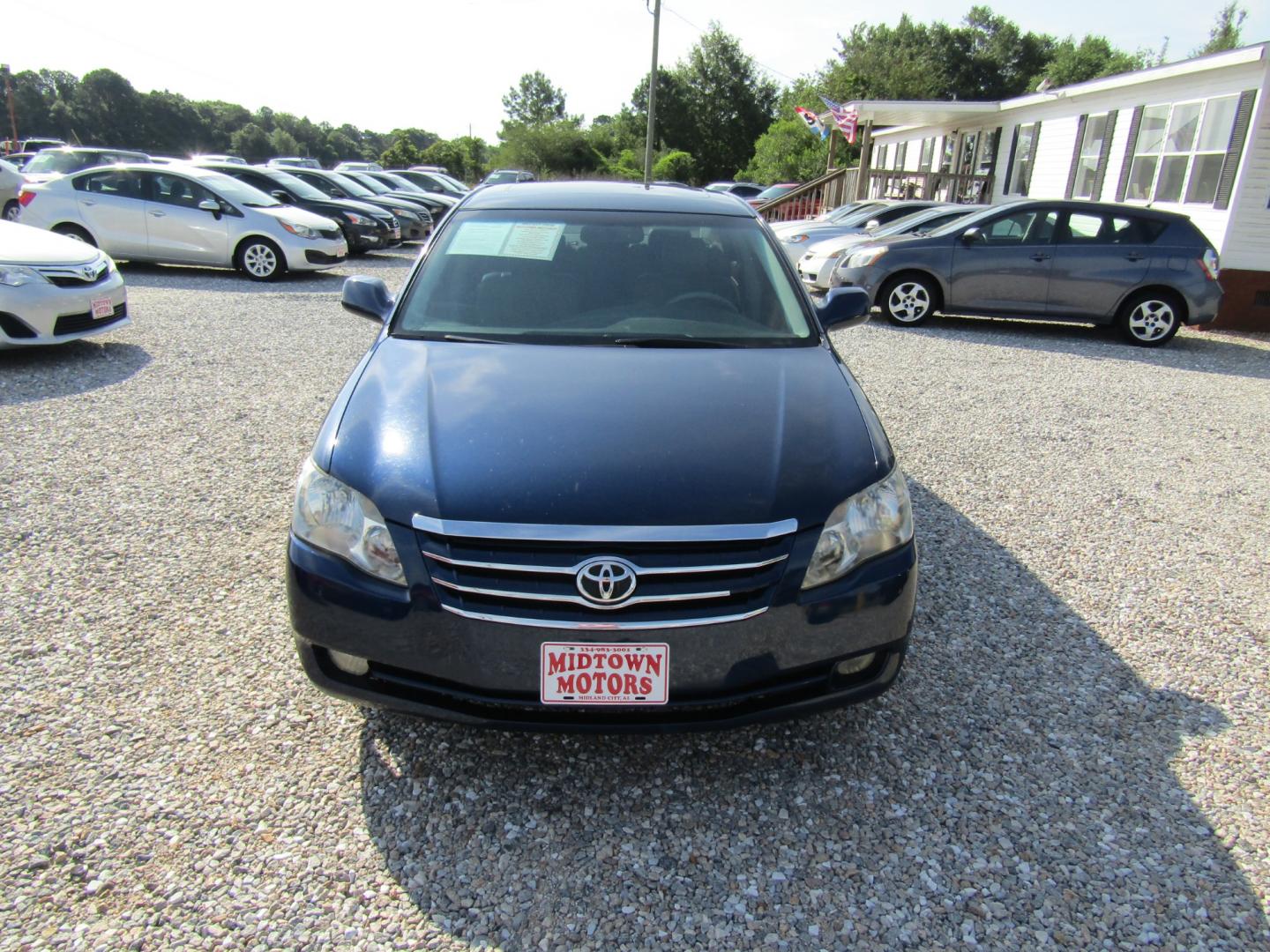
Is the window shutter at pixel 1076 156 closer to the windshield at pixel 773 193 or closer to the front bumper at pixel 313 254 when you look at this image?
the windshield at pixel 773 193

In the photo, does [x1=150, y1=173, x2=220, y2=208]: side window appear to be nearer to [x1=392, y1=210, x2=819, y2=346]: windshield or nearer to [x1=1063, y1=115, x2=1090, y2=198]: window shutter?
[x1=392, y1=210, x2=819, y2=346]: windshield

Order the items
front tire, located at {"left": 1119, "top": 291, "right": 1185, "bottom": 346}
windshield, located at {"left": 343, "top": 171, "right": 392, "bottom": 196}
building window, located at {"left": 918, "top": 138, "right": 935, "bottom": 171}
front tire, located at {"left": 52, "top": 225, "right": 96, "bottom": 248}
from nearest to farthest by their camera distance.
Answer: front tire, located at {"left": 1119, "top": 291, "right": 1185, "bottom": 346} → front tire, located at {"left": 52, "top": 225, "right": 96, "bottom": 248} → windshield, located at {"left": 343, "top": 171, "right": 392, "bottom": 196} → building window, located at {"left": 918, "top": 138, "right": 935, "bottom": 171}

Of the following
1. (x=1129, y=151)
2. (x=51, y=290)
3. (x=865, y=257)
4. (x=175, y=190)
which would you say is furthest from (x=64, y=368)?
(x=1129, y=151)

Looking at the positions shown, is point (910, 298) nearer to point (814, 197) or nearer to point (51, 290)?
point (51, 290)

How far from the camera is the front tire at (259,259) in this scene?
1191 cm

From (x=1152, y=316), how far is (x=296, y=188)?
1325cm

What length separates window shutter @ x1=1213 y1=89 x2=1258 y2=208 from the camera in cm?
1087

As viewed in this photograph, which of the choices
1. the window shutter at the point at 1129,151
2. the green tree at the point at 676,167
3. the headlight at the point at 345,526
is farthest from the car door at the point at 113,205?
the green tree at the point at 676,167

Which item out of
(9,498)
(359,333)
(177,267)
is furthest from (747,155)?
(9,498)

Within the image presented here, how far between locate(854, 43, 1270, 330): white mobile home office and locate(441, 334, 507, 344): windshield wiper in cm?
1160

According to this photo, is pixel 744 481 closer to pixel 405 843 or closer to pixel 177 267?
pixel 405 843

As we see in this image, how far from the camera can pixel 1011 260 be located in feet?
31.9

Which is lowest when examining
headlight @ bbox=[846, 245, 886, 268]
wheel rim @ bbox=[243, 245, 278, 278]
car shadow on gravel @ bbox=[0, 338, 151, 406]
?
car shadow on gravel @ bbox=[0, 338, 151, 406]

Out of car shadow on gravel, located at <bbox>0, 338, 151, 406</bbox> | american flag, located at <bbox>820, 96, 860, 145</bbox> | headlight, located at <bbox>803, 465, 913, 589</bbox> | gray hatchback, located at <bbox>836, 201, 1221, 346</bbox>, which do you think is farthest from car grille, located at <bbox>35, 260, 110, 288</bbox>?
american flag, located at <bbox>820, 96, 860, 145</bbox>
